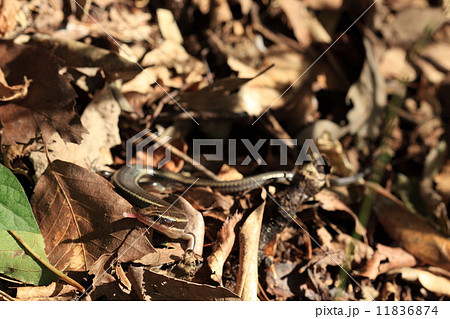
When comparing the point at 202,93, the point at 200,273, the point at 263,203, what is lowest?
the point at 200,273

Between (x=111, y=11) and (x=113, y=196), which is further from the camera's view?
(x=111, y=11)

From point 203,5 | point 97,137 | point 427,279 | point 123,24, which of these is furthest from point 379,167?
point 123,24

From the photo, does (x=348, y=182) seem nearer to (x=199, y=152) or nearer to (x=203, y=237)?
(x=199, y=152)

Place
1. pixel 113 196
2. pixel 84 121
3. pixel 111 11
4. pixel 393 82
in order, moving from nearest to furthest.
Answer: pixel 113 196, pixel 84 121, pixel 111 11, pixel 393 82

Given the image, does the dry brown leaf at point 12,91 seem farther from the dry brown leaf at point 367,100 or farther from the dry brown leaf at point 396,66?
the dry brown leaf at point 396,66

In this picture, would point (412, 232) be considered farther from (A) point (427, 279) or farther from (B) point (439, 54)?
(B) point (439, 54)

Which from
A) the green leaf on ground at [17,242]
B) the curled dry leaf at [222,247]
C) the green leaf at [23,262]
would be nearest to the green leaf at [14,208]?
the green leaf on ground at [17,242]
